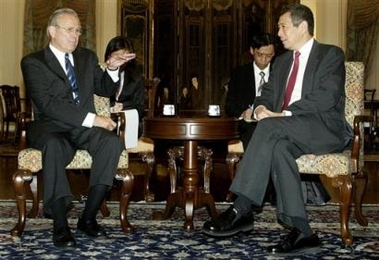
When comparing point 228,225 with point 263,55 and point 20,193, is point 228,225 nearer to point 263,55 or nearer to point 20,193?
point 20,193

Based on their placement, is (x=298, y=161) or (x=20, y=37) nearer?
(x=298, y=161)

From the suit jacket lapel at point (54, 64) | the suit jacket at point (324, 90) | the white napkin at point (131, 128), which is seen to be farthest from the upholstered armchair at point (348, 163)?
the white napkin at point (131, 128)

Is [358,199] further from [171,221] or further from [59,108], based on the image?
[59,108]

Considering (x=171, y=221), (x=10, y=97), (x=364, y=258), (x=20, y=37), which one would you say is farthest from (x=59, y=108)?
(x=20, y=37)

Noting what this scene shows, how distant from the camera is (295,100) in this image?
11.8 feet

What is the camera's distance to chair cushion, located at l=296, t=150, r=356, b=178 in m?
3.37

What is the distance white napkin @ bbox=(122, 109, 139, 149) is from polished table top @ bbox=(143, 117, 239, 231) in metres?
0.76

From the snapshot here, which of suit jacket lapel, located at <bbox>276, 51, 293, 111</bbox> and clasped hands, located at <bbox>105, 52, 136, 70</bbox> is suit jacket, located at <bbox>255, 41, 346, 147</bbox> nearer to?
suit jacket lapel, located at <bbox>276, 51, 293, 111</bbox>

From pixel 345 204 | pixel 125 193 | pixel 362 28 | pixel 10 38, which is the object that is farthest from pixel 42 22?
pixel 345 204

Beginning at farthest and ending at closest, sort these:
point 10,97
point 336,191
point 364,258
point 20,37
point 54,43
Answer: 1. point 20,37
2. point 10,97
3. point 336,191
4. point 54,43
5. point 364,258

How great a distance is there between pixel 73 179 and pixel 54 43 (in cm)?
250

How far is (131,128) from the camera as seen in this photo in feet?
15.7

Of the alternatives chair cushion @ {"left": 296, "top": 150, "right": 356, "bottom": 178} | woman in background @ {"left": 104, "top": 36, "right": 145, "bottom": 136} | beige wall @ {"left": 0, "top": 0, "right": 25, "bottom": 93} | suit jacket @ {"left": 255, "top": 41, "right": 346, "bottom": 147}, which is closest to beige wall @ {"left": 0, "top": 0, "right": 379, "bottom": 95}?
beige wall @ {"left": 0, "top": 0, "right": 25, "bottom": 93}

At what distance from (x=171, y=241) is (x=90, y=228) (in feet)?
1.47
